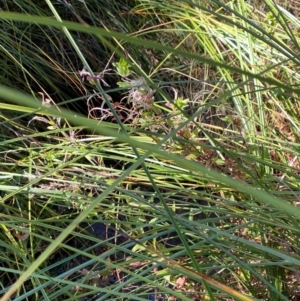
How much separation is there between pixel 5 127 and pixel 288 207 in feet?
3.57

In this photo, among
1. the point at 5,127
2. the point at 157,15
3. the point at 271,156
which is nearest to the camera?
the point at 271,156

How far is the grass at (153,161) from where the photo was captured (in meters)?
0.73

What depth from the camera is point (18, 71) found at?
145 centimetres

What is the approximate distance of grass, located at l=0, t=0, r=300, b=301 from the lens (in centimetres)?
73

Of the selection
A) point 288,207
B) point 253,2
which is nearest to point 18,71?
point 253,2

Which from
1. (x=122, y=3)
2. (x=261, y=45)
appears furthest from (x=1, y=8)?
(x=261, y=45)

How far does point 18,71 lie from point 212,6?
23.3 inches

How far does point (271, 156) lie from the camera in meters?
1.10

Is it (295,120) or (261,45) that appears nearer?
(295,120)

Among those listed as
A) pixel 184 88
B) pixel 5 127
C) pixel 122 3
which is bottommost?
pixel 5 127

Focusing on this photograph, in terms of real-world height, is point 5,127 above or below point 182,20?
below

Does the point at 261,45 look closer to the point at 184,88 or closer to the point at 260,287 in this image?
the point at 184,88

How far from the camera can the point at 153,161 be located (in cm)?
100

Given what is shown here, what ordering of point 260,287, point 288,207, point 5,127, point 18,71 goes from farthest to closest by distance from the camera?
point 18,71, point 5,127, point 260,287, point 288,207
